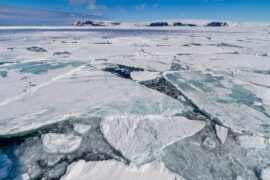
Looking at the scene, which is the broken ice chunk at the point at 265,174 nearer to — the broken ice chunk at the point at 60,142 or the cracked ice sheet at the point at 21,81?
the broken ice chunk at the point at 60,142

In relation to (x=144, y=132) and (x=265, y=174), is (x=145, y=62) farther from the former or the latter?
(x=265, y=174)

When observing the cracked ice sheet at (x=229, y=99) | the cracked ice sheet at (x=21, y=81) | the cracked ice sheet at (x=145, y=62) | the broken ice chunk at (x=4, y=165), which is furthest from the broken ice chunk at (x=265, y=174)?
the cracked ice sheet at (x=145, y=62)

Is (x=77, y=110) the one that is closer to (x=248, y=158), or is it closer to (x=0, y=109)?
(x=0, y=109)

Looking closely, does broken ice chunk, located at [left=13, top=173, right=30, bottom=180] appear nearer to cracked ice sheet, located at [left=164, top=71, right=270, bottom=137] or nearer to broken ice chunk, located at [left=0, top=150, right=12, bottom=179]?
broken ice chunk, located at [left=0, top=150, right=12, bottom=179]

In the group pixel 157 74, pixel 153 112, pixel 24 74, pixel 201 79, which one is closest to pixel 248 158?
pixel 153 112

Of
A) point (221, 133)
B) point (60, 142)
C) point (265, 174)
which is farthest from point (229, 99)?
point (60, 142)

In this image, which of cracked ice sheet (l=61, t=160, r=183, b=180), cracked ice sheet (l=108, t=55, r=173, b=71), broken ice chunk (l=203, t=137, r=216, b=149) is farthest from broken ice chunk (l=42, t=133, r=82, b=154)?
cracked ice sheet (l=108, t=55, r=173, b=71)
